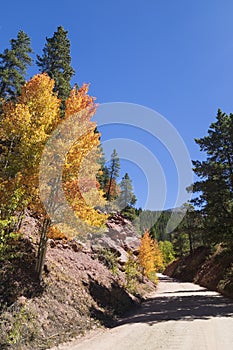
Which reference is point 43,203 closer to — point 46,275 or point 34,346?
point 46,275

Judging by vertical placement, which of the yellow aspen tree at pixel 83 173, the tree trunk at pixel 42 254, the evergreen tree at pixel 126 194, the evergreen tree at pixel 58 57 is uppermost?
the evergreen tree at pixel 58 57

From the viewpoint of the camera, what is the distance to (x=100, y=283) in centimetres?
1634

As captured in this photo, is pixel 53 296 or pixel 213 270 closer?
pixel 53 296

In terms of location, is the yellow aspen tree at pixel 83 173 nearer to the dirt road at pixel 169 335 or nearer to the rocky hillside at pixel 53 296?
the rocky hillside at pixel 53 296

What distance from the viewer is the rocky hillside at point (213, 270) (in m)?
21.8

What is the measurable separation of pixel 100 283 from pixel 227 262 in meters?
17.7

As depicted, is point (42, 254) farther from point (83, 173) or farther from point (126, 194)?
point (126, 194)

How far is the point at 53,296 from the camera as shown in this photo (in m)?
11.2

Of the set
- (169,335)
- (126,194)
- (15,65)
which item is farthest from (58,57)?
(126,194)

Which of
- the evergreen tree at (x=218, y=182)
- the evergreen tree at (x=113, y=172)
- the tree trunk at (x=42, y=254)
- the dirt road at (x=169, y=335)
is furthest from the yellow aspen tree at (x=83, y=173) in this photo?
the evergreen tree at (x=113, y=172)

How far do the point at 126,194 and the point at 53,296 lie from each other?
49.7 m

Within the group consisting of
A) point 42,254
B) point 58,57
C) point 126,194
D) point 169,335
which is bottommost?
point 169,335

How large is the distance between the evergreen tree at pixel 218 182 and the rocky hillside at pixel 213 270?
6.34 ft

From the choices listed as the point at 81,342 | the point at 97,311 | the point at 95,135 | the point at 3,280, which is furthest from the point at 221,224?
the point at 3,280
